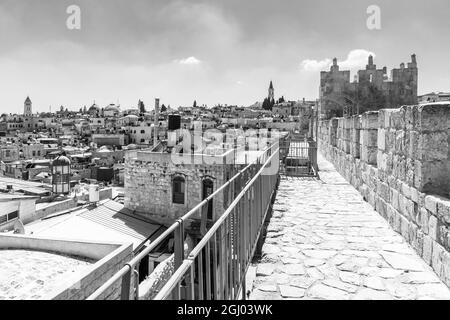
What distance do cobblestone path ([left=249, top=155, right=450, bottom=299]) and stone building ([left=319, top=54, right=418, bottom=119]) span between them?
54.0ft

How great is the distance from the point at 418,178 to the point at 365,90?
20.0 meters

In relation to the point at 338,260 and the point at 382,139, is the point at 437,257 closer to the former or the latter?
the point at 338,260

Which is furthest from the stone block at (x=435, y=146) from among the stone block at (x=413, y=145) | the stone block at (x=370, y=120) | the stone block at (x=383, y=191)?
the stone block at (x=370, y=120)

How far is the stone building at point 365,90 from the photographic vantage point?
22406 millimetres

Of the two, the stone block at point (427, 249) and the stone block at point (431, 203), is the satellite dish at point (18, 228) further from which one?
the stone block at point (431, 203)

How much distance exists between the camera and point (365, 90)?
22.7 m

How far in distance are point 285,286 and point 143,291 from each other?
5.74 meters

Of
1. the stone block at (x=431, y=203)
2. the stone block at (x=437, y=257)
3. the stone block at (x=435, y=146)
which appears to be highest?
the stone block at (x=435, y=146)

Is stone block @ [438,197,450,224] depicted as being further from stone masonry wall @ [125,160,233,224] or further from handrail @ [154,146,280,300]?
stone masonry wall @ [125,160,233,224]

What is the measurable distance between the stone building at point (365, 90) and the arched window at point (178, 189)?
32.6 feet

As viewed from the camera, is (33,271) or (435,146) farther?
(33,271)

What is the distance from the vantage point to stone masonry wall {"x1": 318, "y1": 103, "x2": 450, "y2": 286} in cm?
376

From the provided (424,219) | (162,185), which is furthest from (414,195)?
(162,185)
